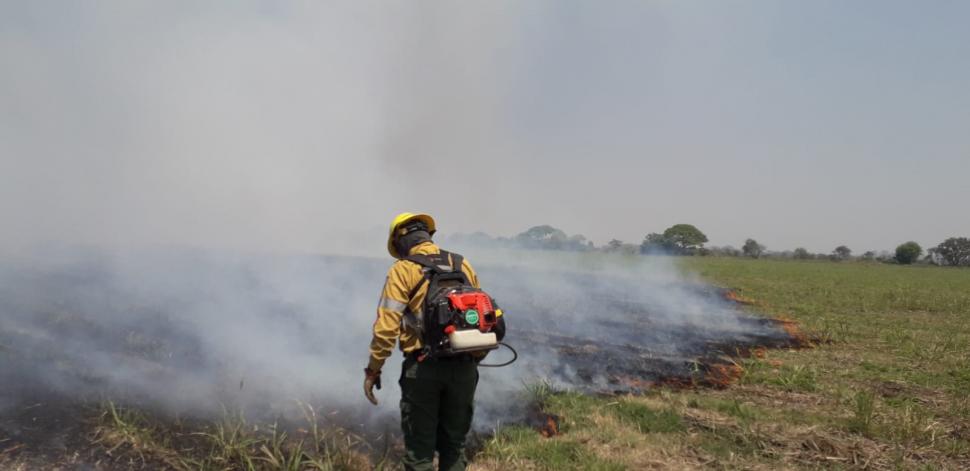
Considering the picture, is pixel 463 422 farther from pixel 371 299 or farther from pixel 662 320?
pixel 662 320

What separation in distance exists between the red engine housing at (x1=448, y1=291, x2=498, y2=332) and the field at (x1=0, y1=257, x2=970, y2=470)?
1630 mm

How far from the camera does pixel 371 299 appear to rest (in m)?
11.2

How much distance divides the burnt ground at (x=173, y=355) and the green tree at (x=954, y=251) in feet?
322

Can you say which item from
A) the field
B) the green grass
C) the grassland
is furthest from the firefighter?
the green grass

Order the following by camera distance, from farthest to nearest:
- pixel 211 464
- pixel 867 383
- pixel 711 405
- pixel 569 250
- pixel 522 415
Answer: pixel 569 250
pixel 867 383
pixel 711 405
pixel 522 415
pixel 211 464

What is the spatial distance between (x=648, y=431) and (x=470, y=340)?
3.43 metres

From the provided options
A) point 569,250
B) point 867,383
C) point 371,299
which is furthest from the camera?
point 569,250

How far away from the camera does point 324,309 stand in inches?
397

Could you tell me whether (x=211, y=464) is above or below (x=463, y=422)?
below

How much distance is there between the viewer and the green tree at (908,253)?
79.5 meters

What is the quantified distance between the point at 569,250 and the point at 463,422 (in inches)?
1560

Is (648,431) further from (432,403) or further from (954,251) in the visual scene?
(954,251)

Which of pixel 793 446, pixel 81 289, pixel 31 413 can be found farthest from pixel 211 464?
pixel 81 289

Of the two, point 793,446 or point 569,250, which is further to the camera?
point 569,250
